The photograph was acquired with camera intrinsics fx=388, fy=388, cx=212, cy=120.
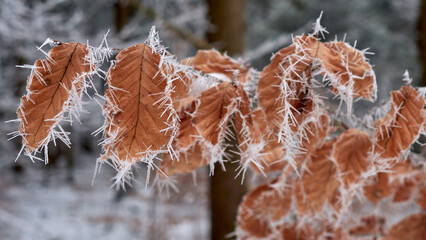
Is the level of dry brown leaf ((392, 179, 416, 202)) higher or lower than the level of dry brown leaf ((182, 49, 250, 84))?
lower

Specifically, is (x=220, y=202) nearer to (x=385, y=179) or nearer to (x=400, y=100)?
(x=385, y=179)

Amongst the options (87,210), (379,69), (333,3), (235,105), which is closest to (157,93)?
(235,105)

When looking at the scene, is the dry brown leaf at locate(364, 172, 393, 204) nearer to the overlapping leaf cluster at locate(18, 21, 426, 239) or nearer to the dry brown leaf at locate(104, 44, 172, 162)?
the overlapping leaf cluster at locate(18, 21, 426, 239)

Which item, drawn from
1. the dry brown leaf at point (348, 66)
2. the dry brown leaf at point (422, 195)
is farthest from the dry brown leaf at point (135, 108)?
the dry brown leaf at point (422, 195)

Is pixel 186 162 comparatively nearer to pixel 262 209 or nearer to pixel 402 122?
pixel 262 209

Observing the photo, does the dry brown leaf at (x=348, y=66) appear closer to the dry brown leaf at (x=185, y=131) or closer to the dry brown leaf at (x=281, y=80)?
the dry brown leaf at (x=281, y=80)

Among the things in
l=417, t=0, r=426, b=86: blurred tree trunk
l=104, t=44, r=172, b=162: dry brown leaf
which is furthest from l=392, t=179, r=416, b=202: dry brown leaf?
l=417, t=0, r=426, b=86: blurred tree trunk

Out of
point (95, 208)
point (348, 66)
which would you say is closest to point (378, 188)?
point (348, 66)
